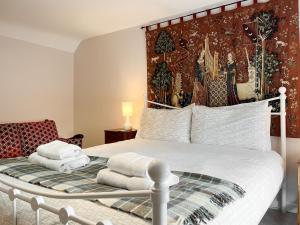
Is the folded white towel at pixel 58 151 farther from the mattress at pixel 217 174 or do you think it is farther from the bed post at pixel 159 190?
the bed post at pixel 159 190

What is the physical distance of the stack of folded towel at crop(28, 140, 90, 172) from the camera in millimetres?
1655

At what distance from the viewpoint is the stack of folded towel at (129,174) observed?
120cm

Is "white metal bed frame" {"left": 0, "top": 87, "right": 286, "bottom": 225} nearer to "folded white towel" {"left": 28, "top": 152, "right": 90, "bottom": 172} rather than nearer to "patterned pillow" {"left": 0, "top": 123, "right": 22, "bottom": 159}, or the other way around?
"folded white towel" {"left": 28, "top": 152, "right": 90, "bottom": 172}

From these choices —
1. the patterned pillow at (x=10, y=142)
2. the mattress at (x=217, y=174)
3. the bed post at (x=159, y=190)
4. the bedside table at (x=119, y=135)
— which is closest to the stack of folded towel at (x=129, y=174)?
the mattress at (x=217, y=174)

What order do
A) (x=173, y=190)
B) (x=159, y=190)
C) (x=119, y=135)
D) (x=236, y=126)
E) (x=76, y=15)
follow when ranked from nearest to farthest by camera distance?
1. (x=159, y=190)
2. (x=173, y=190)
3. (x=236, y=126)
4. (x=76, y=15)
5. (x=119, y=135)

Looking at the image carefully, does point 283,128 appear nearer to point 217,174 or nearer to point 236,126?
point 236,126

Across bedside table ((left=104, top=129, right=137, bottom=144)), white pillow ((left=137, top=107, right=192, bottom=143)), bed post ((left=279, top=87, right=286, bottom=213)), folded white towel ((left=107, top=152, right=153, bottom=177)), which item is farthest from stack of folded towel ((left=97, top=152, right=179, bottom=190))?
bedside table ((left=104, top=129, right=137, bottom=144))

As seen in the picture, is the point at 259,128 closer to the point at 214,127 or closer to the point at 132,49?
the point at 214,127

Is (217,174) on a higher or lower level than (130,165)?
lower

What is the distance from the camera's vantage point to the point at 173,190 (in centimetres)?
120

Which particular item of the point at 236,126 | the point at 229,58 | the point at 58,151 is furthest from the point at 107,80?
the point at 58,151

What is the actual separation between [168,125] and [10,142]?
191 centimetres

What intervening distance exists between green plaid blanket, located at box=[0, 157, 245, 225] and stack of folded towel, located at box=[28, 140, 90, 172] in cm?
4

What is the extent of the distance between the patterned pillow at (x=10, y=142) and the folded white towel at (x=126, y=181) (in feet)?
7.25
